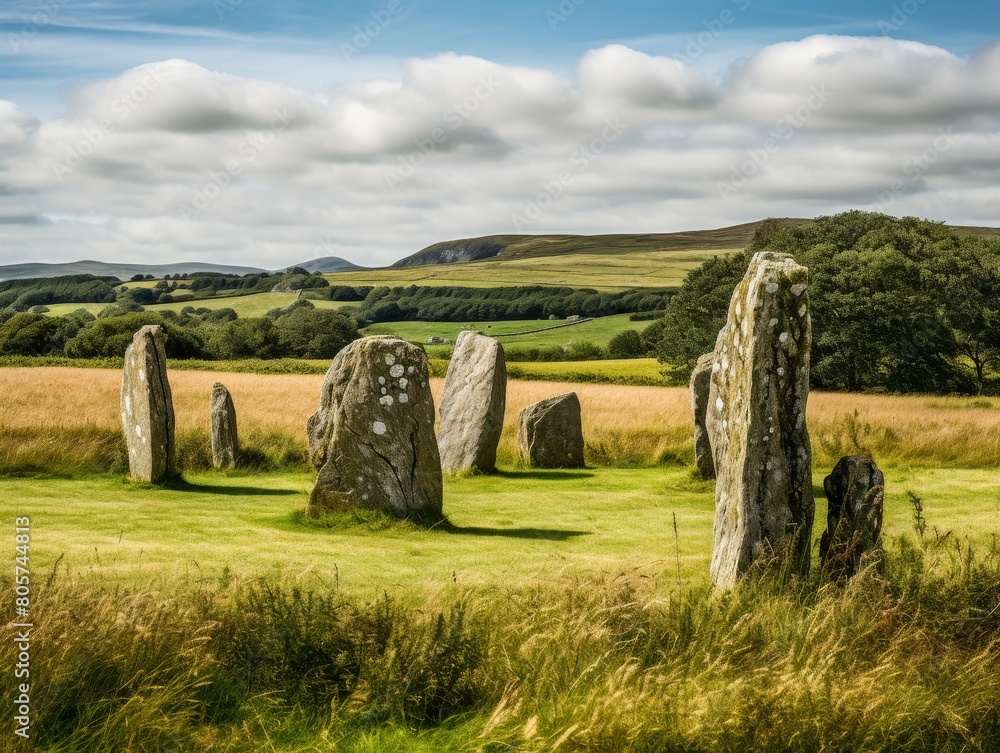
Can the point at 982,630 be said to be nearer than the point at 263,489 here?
Yes

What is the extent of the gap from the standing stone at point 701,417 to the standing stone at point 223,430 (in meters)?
8.30

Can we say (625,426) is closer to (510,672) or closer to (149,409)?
(149,409)

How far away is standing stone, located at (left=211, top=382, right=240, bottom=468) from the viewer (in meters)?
16.6

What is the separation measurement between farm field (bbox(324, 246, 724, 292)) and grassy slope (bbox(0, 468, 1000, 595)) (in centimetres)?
10837

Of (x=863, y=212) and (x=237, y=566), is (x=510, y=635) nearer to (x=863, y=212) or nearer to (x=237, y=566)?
(x=237, y=566)

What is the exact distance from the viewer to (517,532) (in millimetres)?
11734

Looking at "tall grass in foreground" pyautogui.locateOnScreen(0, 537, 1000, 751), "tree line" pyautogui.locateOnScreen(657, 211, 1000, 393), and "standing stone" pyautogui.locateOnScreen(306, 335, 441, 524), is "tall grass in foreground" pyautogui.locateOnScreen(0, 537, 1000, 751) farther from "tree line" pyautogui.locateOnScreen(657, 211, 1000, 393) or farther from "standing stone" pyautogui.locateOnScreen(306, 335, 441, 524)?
"tree line" pyautogui.locateOnScreen(657, 211, 1000, 393)

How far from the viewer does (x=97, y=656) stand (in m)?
5.47

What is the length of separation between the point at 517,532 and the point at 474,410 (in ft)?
19.5

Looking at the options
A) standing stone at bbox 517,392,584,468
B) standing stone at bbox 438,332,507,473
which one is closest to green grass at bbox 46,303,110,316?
standing stone at bbox 438,332,507,473

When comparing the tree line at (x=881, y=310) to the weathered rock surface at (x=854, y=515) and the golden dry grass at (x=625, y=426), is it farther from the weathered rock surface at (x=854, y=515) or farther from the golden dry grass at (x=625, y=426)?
the weathered rock surface at (x=854, y=515)

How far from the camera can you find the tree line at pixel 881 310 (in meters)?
45.2

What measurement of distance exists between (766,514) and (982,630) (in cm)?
177

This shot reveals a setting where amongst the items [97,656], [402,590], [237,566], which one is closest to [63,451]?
[237,566]
